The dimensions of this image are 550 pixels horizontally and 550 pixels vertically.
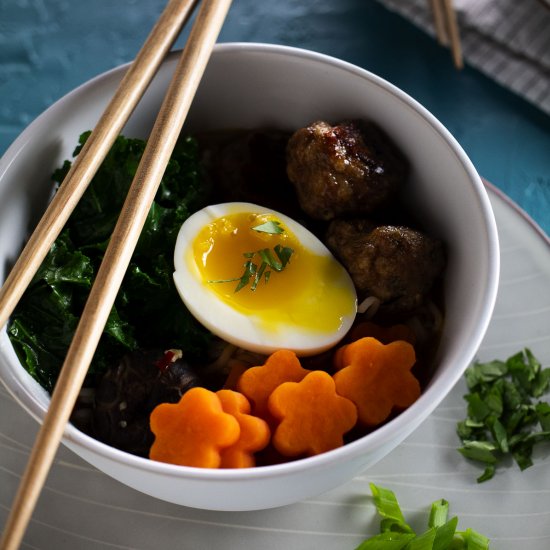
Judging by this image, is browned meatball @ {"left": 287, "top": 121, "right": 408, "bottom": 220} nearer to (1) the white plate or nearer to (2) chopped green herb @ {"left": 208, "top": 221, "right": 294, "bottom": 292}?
(2) chopped green herb @ {"left": 208, "top": 221, "right": 294, "bottom": 292}

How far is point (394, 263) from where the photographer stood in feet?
4.86

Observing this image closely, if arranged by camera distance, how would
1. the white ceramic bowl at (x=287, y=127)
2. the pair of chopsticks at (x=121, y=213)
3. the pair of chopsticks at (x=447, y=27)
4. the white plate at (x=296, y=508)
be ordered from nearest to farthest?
1. the pair of chopsticks at (x=121, y=213)
2. the white ceramic bowl at (x=287, y=127)
3. the white plate at (x=296, y=508)
4. the pair of chopsticks at (x=447, y=27)

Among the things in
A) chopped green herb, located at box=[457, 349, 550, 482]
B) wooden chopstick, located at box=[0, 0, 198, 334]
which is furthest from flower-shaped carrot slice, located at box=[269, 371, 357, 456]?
wooden chopstick, located at box=[0, 0, 198, 334]

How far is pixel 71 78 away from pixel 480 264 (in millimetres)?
1429

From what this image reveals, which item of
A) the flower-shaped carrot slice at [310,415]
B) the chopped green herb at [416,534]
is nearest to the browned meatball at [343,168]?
the flower-shaped carrot slice at [310,415]

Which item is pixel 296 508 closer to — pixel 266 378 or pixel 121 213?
pixel 266 378

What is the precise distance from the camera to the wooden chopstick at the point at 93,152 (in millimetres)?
1282

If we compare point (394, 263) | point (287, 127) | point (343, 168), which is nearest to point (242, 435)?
point (394, 263)

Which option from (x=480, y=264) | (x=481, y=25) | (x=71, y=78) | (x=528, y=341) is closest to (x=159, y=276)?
(x=480, y=264)

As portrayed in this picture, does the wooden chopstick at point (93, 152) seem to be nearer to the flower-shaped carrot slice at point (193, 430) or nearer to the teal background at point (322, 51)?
the flower-shaped carrot slice at point (193, 430)

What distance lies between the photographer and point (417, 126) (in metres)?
1.53

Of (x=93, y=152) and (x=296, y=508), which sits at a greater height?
(x=93, y=152)

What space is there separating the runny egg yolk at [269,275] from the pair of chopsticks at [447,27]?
91 cm

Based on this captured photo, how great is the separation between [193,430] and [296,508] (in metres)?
0.28
